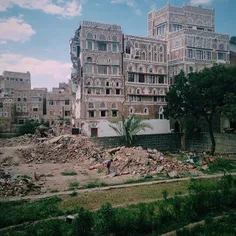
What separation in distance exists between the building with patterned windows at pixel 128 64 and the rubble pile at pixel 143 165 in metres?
10.8

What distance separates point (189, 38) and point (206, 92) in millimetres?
16875

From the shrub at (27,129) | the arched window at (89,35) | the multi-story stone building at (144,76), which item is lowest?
the shrub at (27,129)

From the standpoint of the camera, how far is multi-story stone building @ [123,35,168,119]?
3878cm

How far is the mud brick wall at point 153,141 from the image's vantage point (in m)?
29.2

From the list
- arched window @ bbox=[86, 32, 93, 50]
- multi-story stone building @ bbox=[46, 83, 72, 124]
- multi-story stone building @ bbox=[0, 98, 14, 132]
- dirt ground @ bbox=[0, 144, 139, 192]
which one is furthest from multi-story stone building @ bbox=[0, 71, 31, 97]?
dirt ground @ bbox=[0, 144, 139, 192]

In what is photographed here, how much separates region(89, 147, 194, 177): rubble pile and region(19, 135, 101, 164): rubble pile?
3.31 m

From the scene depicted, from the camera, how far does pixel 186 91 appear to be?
29.2m

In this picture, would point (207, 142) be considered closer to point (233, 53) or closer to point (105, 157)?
point (105, 157)

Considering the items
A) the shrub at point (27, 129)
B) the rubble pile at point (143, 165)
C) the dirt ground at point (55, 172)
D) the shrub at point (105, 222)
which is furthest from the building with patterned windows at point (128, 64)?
the shrub at point (105, 222)

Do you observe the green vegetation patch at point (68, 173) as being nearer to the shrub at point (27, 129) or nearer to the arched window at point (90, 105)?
the arched window at point (90, 105)

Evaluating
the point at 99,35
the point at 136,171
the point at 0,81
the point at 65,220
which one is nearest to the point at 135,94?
the point at 99,35

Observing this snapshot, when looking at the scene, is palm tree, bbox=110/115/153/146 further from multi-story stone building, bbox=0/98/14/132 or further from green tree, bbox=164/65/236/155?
multi-story stone building, bbox=0/98/14/132

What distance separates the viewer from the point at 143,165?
21.3 meters

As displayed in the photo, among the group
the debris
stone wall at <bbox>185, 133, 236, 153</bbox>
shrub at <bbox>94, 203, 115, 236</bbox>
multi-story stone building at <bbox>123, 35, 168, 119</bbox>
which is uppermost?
multi-story stone building at <bbox>123, 35, 168, 119</bbox>
